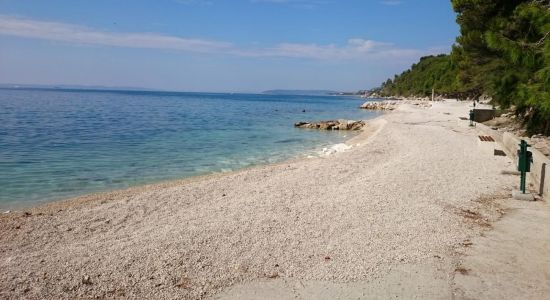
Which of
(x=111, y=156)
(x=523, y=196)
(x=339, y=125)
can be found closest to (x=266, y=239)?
(x=523, y=196)

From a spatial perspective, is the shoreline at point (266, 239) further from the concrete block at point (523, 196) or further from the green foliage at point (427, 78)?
the green foliage at point (427, 78)

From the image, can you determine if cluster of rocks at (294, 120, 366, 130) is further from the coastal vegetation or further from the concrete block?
the concrete block

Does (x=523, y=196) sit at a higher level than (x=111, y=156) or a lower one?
higher

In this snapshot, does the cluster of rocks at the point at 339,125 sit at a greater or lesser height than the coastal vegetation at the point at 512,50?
lesser

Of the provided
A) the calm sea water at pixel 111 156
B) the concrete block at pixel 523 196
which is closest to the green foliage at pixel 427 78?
the calm sea water at pixel 111 156

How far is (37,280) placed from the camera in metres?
5.27

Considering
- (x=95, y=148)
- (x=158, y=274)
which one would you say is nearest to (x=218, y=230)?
(x=158, y=274)

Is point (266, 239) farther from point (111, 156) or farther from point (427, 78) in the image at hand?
point (427, 78)

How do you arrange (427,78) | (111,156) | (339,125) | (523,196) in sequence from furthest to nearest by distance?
(427,78), (339,125), (111,156), (523,196)

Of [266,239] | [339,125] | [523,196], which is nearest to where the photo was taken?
[266,239]

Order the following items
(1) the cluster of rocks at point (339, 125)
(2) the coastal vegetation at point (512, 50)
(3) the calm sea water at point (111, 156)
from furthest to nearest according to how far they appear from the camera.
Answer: (1) the cluster of rocks at point (339, 125) → (3) the calm sea water at point (111, 156) → (2) the coastal vegetation at point (512, 50)

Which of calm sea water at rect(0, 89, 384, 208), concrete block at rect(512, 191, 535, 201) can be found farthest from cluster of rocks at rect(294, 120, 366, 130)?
concrete block at rect(512, 191, 535, 201)

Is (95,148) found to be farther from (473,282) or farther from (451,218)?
(473,282)

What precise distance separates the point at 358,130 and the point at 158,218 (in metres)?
29.8
